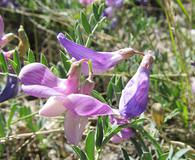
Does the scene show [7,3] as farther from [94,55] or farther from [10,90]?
[94,55]

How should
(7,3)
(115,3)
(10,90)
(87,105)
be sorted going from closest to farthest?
Result: (87,105), (10,90), (115,3), (7,3)

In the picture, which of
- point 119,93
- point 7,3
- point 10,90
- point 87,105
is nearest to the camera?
point 87,105

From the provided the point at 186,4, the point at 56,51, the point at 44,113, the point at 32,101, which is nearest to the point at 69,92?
the point at 44,113

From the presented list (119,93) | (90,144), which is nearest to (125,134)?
(119,93)

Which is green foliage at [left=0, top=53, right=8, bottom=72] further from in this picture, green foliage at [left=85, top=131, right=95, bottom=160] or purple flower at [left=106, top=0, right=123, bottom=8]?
purple flower at [left=106, top=0, right=123, bottom=8]

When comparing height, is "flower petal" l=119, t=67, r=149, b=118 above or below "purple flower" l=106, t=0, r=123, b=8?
below

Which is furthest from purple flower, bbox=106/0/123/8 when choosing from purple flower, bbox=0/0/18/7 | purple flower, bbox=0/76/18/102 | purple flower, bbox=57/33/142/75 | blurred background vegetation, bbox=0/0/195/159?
purple flower, bbox=57/33/142/75

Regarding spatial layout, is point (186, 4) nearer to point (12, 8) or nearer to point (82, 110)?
point (12, 8)
